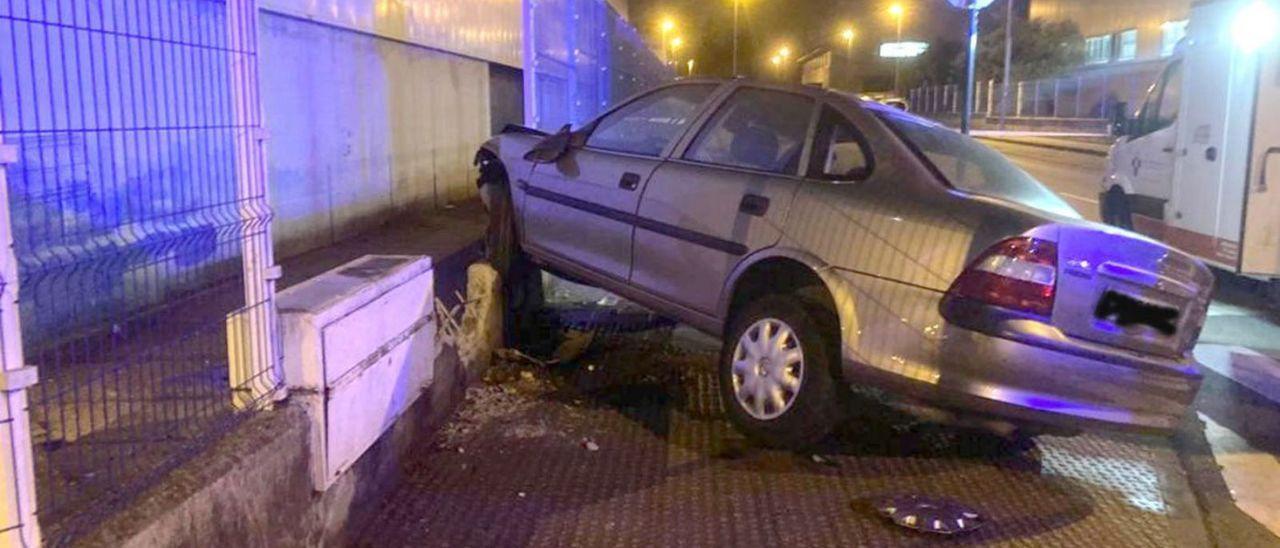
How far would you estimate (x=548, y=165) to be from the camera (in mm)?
6648

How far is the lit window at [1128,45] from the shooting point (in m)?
50.9

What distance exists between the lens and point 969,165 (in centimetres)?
543

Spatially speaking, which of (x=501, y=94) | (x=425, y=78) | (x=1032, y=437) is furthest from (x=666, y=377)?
(x=501, y=94)

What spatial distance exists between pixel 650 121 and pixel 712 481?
2.42 meters

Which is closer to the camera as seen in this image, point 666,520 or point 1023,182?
point 666,520

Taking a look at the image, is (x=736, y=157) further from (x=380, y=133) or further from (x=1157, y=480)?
(x=380, y=133)

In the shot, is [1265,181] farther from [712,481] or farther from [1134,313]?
[712,481]

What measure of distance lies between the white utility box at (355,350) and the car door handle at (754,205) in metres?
1.57

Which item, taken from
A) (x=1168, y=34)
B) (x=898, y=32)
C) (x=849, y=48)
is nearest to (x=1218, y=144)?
(x=1168, y=34)

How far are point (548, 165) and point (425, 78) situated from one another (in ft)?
14.0

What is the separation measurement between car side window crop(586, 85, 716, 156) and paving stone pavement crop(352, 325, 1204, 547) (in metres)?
1.44

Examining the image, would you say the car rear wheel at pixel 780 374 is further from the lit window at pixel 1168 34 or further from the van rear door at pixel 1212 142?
the lit window at pixel 1168 34

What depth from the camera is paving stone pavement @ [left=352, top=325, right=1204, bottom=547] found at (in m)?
4.22

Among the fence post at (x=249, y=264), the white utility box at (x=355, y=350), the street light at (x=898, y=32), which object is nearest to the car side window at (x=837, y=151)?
the white utility box at (x=355, y=350)
